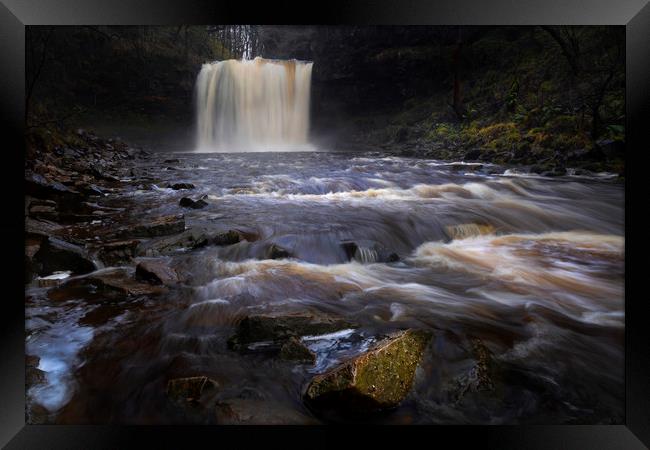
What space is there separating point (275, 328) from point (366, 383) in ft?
1.82

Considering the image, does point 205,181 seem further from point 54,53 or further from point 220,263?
point 54,53

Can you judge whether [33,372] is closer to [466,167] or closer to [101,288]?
[101,288]

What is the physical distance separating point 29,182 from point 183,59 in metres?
1.11

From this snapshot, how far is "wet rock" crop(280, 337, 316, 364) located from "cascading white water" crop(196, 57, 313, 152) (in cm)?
135

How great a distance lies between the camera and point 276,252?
7.66 feet

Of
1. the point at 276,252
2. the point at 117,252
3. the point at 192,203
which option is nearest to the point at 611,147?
the point at 276,252

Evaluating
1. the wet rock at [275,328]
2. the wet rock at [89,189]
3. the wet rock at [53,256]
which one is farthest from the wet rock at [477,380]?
the wet rock at [89,189]

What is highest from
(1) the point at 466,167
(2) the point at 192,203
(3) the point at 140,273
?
(1) the point at 466,167

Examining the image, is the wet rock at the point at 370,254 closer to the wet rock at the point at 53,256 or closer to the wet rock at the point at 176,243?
the wet rock at the point at 176,243

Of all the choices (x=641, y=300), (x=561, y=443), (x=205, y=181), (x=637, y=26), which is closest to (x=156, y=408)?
(x=205, y=181)

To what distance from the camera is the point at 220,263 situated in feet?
7.54

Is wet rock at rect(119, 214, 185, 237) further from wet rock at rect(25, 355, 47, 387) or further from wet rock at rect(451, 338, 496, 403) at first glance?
wet rock at rect(451, 338, 496, 403)

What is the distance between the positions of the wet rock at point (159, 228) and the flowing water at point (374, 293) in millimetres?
78

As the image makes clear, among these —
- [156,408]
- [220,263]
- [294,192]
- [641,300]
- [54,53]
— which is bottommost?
[156,408]
